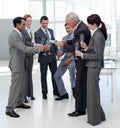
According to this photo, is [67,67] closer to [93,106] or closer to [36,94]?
[36,94]

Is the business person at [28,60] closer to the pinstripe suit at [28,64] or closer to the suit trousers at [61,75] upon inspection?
the pinstripe suit at [28,64]

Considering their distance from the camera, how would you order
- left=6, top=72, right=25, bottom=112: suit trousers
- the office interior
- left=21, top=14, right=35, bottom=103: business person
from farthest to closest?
left=21, top=14, right=35, bottom=103: business person
left=6, top=72, right=25, bottom=112: suit trousers
the office interior

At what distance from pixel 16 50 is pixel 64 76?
3.48 metres

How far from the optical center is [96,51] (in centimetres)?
337

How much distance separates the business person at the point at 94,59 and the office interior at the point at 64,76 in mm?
183

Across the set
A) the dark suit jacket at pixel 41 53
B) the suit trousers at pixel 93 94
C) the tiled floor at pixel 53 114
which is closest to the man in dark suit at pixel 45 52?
the dark suit jacket at pixel 41 53

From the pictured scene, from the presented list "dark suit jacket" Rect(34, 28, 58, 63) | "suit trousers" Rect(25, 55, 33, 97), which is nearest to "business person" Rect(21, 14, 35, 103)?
"suit trousers" Rect(25, 55, 33, 97)

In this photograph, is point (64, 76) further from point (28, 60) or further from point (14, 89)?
point (14, 89)

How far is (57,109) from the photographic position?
4320 millimetres

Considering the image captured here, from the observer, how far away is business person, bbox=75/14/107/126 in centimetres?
339

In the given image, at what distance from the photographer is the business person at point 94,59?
339cm

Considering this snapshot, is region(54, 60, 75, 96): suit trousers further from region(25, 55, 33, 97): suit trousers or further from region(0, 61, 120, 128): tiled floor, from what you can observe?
region(25, 55, 33, 97): suit trousers

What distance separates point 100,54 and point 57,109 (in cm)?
134

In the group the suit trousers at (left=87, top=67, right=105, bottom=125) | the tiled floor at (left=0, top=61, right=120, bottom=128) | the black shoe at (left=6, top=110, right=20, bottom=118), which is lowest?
the tiled floor at (left=0, top=61, right=120, bottom=128)
